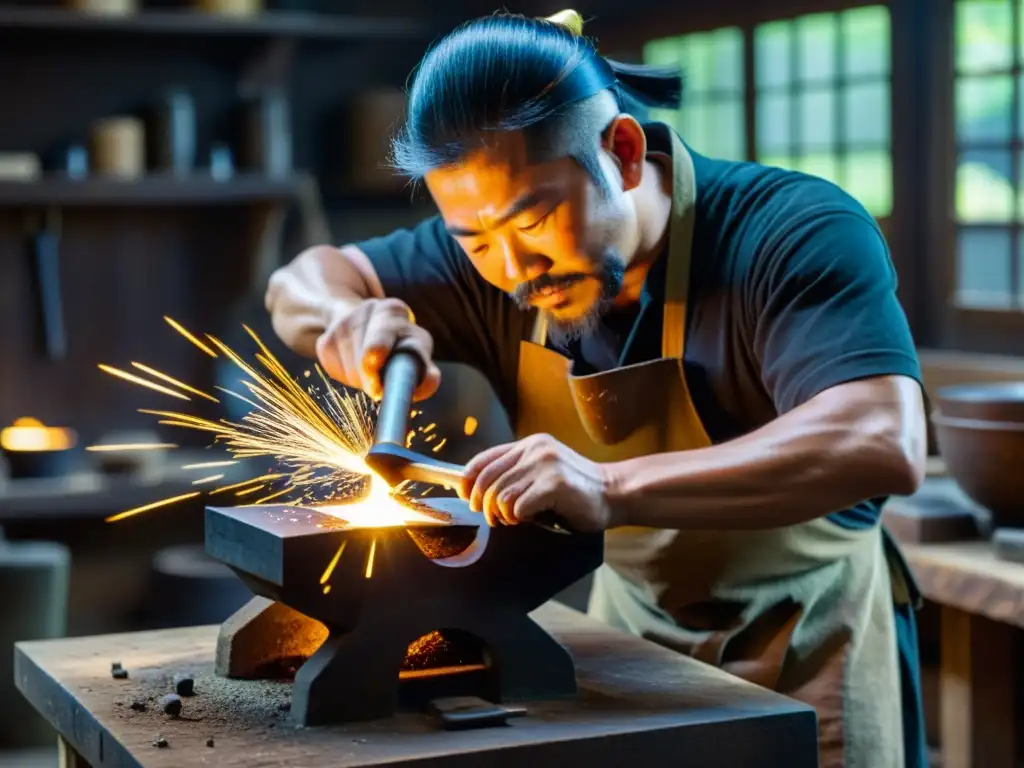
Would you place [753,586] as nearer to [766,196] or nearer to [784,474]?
[784,474]

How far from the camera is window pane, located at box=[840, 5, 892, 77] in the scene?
185 inches

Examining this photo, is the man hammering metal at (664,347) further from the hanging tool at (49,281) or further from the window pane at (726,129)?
the hanging tool at (49,281)

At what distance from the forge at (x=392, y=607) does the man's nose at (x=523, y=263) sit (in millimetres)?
317

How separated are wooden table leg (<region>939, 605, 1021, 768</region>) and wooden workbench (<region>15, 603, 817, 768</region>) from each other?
136cm

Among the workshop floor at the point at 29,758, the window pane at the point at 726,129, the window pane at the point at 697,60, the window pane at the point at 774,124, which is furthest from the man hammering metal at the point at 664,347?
the window pane at the point at 697,60

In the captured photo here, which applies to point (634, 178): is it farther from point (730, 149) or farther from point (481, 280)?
point (730, 149)

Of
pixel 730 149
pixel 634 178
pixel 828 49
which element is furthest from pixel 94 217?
pixel 634 178

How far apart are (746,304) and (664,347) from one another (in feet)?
0.51

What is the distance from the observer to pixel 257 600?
1.97 m

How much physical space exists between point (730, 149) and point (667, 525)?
3669mm

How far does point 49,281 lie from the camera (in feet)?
18.3

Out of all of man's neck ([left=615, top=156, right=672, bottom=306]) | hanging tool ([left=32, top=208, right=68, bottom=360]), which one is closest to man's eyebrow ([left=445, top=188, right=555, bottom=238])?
man's neck ([left=615, top=156, right=672, bottom=306])

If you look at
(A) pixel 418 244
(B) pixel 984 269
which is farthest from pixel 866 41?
(A) pixel 418 244

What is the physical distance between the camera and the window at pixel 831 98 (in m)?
4.78
